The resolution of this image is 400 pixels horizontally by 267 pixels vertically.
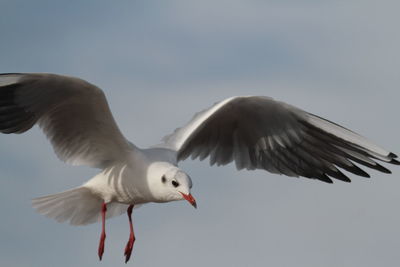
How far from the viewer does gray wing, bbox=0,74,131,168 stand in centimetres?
836

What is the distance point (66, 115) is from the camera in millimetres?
8773

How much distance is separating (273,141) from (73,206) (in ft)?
6.92

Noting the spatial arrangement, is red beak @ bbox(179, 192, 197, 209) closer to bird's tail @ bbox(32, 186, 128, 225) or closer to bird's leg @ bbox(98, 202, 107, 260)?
bird's leg @ bbox(98, 202, 107, 260)

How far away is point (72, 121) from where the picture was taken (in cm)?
885

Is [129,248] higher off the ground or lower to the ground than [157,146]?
lower

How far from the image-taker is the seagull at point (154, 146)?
8438mm

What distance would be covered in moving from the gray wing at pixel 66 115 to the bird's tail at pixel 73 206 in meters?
0.41

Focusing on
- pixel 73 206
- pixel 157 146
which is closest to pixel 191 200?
pixel 157 146

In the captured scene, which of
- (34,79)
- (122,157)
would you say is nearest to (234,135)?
(122,157)

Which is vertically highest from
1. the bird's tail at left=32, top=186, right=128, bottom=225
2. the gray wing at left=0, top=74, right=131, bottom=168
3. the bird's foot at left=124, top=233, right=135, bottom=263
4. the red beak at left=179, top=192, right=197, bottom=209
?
the gray wing at left=0, top=74, right=131, bottom=168

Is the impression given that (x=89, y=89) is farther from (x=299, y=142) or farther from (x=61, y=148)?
(x=299, y=142)

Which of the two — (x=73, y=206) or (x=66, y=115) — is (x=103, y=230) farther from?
(x=66, y=115)

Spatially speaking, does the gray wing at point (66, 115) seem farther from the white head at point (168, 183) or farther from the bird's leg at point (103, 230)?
the white head at point (168, 183)

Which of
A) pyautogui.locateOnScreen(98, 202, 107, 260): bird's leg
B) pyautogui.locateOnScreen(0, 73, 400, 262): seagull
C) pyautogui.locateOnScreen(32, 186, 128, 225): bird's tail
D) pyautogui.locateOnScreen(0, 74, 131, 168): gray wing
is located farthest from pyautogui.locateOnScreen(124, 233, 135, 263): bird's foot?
pyautogui.locateOnScreen(0, 74, 131, 168): gray wing
